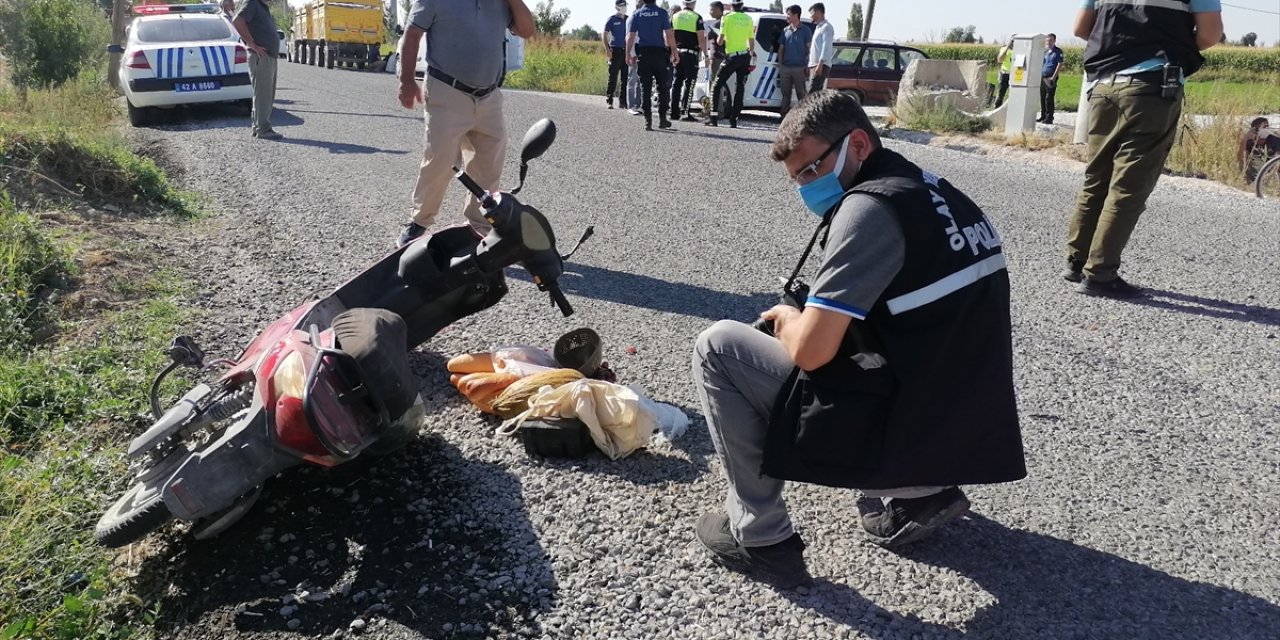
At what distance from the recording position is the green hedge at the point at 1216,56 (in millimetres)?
48250

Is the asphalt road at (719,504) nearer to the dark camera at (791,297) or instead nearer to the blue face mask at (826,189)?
the dark camera at (791,297)

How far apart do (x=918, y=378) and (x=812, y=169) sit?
64cm

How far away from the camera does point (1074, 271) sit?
5.87 m

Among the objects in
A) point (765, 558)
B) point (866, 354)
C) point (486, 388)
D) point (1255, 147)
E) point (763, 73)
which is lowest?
point (765, 558)

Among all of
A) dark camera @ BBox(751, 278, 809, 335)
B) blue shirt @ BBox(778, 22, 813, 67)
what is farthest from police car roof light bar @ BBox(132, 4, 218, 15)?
dark camera @ BBox(751, 278, 809, 335)

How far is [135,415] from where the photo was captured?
12.0 ft

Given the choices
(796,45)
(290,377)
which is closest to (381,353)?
(290,377)

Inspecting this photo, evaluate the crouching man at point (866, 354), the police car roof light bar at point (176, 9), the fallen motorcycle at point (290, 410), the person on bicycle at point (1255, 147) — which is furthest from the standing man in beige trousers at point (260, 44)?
the person on bicycle at point (1255, 147)

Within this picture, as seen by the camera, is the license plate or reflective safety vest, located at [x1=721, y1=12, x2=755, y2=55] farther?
reflective safety vest, located at [x1=721, y1=12, x2=755, y2=55]

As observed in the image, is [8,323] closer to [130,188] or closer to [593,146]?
[130,188]

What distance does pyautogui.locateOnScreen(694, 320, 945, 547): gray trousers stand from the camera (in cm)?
255

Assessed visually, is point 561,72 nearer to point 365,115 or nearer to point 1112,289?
point 365,115

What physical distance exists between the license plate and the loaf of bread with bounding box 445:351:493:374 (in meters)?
10.8

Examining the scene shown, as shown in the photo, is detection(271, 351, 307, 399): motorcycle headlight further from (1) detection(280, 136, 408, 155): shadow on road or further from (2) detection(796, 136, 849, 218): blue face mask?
(1) detection(280, 136, 408, 155): shadow on road
